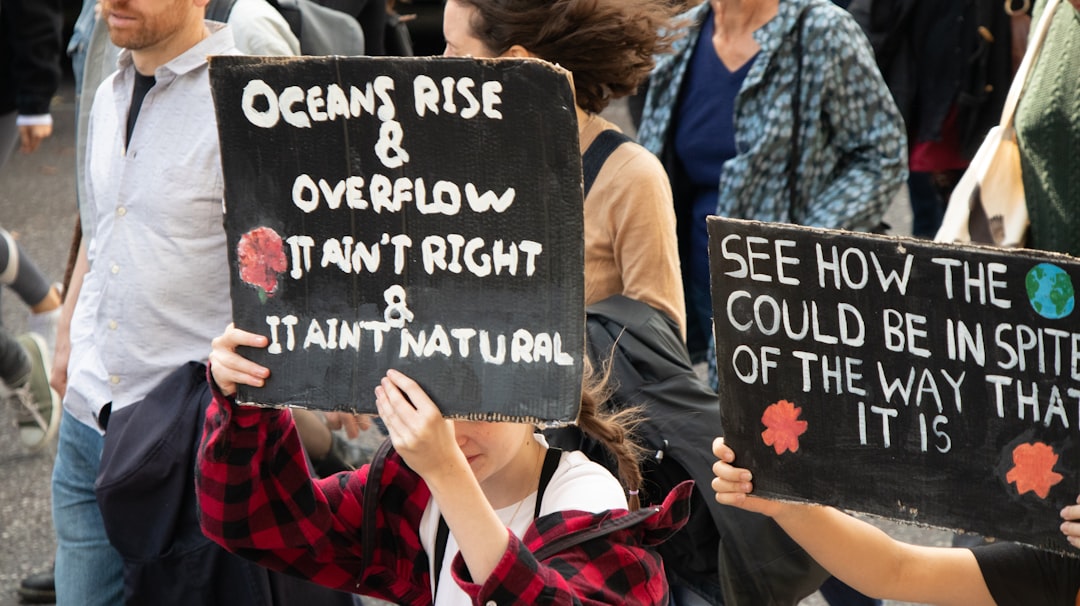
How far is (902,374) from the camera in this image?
1964 millimetres

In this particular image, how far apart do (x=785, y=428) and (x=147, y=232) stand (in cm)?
132

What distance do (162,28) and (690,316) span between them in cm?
154

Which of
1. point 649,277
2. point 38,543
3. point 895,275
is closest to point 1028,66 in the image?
point 649,277

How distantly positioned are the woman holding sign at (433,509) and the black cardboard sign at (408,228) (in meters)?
0.06

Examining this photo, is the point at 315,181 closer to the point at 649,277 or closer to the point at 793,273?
the point at 793,273

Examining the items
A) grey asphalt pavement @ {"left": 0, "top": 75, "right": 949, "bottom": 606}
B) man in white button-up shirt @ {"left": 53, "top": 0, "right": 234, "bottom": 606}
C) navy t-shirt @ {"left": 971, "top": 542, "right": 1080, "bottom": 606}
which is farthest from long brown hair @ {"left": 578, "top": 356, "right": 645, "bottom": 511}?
grey asphalt pavement @ {"left": 0, "top": 75, "right": 949, "bottom": 606}

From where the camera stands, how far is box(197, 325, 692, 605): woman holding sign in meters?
1.85

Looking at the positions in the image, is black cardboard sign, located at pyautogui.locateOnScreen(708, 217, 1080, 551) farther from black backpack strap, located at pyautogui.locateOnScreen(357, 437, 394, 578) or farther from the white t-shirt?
black backpack strap, located at pyautogui.locateOnScreen(357, 437, 394, 578)

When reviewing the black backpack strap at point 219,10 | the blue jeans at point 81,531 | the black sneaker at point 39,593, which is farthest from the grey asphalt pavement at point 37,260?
the black backpack strap at point 219,10

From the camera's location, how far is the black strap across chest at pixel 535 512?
212 centimetres

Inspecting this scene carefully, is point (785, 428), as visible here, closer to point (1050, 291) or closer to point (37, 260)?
point (1050, 291)

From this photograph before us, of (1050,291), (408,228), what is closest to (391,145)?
(408,228)

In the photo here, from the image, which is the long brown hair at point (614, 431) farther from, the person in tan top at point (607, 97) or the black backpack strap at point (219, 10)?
the black backpack strap at point (219, 10)

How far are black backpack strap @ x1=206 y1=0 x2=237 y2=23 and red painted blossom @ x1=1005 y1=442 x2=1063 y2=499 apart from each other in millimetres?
2003
